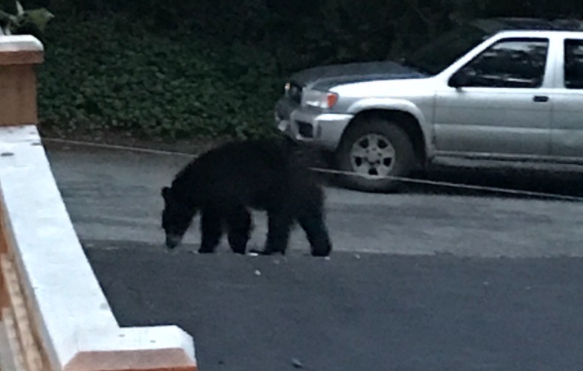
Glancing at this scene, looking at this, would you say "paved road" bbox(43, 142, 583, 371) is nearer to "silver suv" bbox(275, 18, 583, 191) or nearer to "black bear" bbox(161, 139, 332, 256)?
"black bear" bbox(161, 139, 332, 256)

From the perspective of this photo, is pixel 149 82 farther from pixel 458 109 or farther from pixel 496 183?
pixel 458 109

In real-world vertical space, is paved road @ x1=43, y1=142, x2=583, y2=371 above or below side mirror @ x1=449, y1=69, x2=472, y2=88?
below

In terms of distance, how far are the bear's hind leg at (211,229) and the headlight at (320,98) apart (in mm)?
3522

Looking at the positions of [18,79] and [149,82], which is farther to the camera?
[149,82]

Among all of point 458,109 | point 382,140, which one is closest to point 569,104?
point 458,109

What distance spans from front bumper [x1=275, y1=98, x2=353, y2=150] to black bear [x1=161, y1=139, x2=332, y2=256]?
315cm

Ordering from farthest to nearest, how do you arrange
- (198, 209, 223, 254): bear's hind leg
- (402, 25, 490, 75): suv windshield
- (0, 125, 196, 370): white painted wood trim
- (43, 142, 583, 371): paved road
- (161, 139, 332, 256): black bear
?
(402, 25, 490, 75): suv windshield < (198, 209, 223, 254): bear's hind leg < (161, 139, 332, 256): black bear < (43, 142, 583, 371): paved road < (0, 125, 196, 370): white painted wood trim

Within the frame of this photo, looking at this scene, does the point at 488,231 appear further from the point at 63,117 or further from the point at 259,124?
the point at 63,117

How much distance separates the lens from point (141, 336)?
7.73 feet

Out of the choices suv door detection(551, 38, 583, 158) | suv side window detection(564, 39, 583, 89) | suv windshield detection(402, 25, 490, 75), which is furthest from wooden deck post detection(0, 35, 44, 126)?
suv side window detection(564, 39, 583, 89)

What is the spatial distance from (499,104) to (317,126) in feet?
5.65

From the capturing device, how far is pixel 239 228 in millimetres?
8953

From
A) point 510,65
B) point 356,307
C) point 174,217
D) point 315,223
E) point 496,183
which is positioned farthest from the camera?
point 496,183

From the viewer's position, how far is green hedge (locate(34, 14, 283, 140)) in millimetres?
15625
